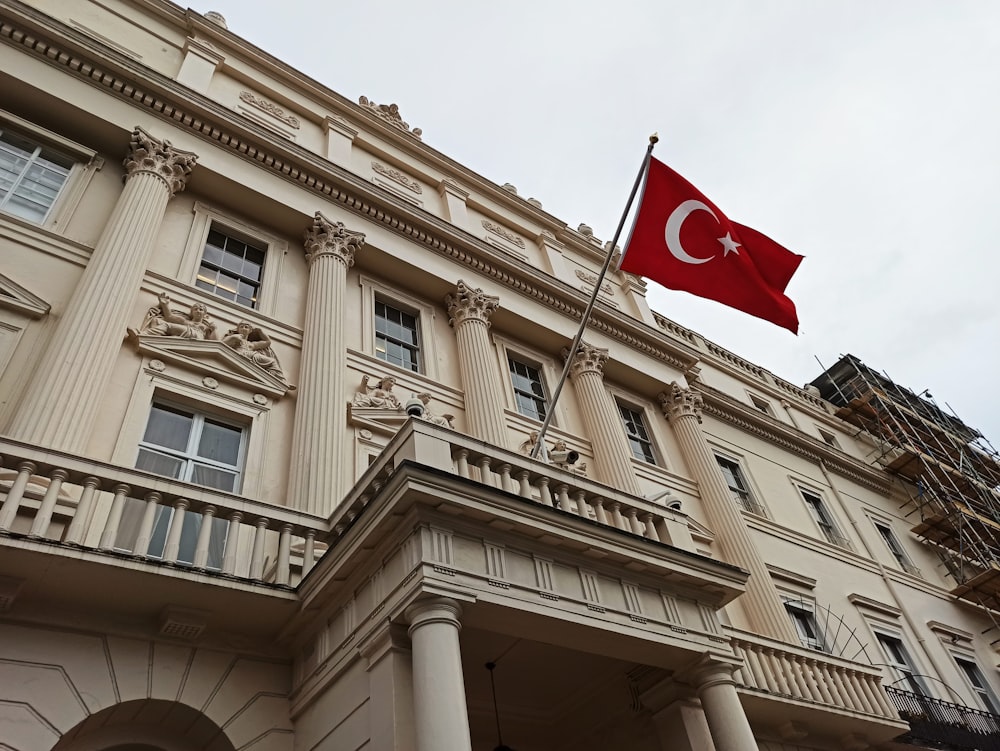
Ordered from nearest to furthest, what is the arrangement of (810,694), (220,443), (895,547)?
(220,443) < (810,694) < (895,547)

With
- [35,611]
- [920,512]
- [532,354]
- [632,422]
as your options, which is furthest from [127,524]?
[920,512]

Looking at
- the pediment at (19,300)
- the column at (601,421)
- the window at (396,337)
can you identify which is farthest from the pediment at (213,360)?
the column at (601,421)

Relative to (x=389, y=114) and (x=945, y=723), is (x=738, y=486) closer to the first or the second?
(x=945, y=723)

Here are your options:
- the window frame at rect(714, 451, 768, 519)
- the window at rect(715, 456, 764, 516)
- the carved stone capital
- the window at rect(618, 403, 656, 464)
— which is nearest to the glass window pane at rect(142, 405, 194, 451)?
the carved stone capital

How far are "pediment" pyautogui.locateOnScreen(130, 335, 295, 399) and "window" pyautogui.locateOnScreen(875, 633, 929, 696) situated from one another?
16591 millimetres

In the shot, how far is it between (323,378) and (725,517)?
36.0 feet

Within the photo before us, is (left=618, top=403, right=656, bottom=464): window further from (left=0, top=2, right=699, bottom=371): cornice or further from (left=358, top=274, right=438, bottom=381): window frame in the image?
(left=358, top=274, right=438, bottom=381): window frame

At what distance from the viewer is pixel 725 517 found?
18141 millimetres


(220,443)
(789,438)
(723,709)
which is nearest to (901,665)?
(789,438)

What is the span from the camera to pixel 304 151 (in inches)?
614

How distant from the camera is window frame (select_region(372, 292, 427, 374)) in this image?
49.0 ft

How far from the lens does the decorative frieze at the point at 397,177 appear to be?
62.1ft

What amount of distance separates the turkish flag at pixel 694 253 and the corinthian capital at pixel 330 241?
628 cm

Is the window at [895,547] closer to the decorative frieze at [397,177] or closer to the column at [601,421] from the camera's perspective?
the column at [601,421]
